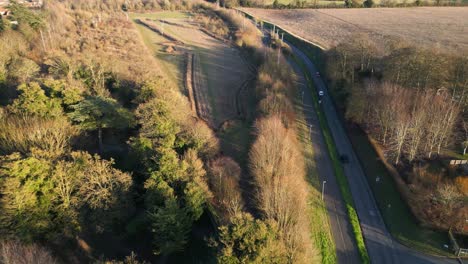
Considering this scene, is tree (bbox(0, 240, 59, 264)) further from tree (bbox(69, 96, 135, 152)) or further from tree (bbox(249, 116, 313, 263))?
tree (bbox(249, 116, 313, 263))

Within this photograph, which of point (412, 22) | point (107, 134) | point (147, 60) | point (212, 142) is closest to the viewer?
point (212, 142)

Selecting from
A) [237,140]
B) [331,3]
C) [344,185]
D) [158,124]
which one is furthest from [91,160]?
[331,3]

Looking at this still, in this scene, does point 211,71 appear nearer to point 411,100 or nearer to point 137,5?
point 411,100

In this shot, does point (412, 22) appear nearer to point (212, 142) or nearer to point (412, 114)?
point (412, 114)

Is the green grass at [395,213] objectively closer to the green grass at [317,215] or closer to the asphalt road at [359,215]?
the asphalt road at [359,215]

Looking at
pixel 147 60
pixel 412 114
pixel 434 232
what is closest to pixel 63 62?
pixel 147 60

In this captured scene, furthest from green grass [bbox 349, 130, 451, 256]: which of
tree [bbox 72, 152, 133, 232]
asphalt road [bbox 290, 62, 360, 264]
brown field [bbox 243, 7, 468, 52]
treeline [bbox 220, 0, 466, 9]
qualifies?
treeline [bbox 220, 0, 466, 9]

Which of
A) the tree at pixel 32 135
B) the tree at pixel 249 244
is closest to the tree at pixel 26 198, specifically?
the tree at pixel 32 135

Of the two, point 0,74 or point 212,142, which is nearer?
point 212,142
